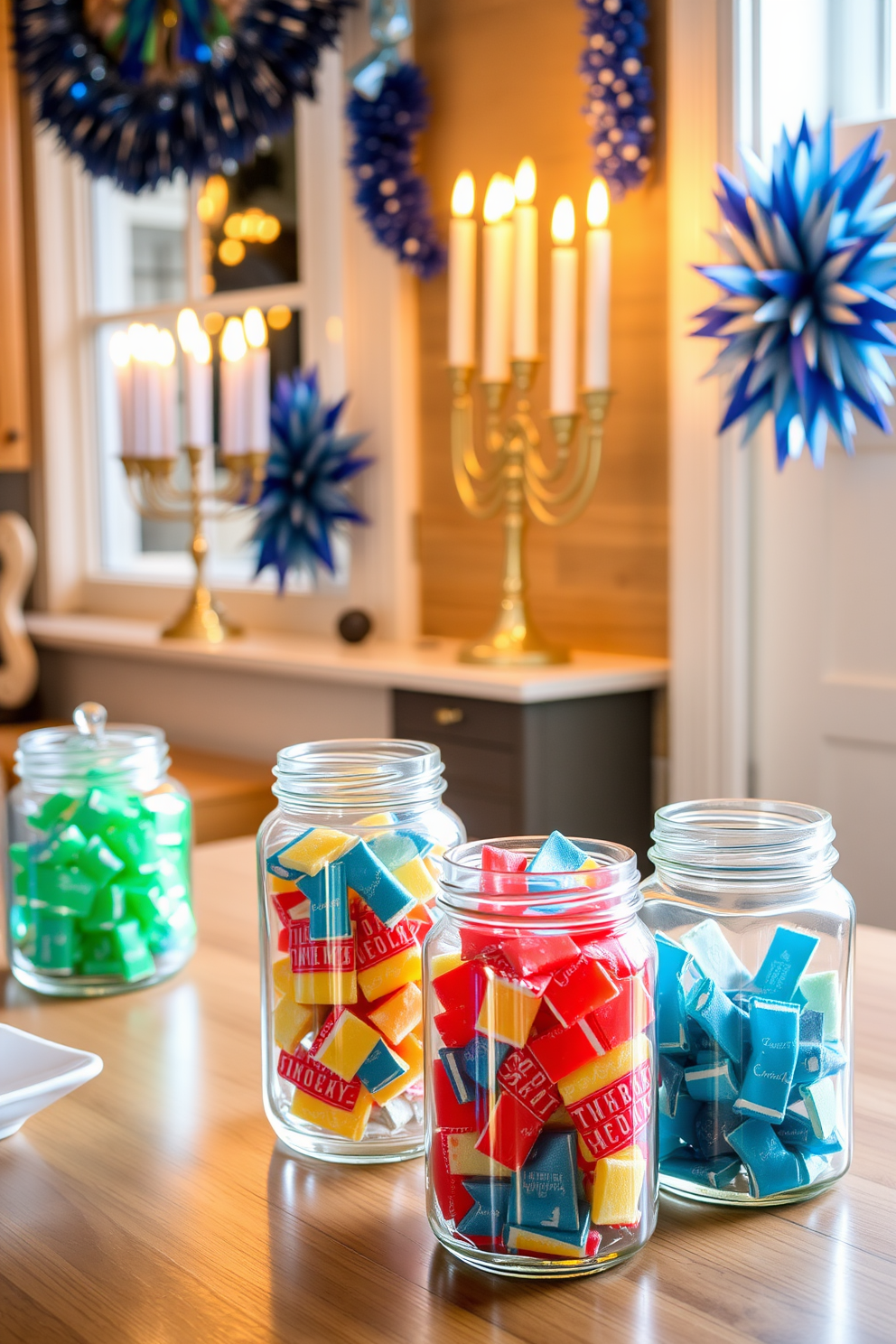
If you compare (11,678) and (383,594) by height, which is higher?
(383,594)

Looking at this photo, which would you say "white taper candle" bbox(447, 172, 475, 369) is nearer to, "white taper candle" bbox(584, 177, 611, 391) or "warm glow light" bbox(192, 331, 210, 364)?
"white taper candle" bbox(584, 177, 611, 391)

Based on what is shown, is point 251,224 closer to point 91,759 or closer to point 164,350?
point 164,350

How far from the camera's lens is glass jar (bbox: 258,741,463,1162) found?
2.13 feet

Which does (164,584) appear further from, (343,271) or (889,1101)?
(889,1101)

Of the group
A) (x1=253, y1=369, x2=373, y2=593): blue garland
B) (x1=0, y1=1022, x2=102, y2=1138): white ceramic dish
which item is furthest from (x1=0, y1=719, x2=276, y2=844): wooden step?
(x1=0, y1=1022, x2=102, y2=1138): white ceramic dish

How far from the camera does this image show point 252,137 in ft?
9.07

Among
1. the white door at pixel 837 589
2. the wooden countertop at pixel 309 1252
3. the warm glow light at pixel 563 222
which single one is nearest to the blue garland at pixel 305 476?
the warm glow light at pixel 563 222

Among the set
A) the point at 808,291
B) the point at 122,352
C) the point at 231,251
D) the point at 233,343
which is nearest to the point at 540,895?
the point at 808,291

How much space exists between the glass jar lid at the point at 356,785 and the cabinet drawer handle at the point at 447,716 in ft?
4.67

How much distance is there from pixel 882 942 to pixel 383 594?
1.78 m

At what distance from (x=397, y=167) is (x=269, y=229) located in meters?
0.55

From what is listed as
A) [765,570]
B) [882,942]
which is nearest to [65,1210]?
[882,942]

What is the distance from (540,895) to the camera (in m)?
0.55

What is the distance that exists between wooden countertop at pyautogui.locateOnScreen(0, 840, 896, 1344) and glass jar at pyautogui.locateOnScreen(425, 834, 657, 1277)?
0.02m
